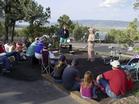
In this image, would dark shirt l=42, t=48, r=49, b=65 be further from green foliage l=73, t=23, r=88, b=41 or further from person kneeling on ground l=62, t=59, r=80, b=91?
green foliage l=73, t=23, r=88, b=41

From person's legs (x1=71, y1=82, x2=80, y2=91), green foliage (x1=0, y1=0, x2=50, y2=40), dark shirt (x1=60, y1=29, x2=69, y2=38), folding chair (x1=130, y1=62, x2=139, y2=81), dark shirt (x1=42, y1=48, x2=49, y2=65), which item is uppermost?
green foliage (x1=0, y1=0, x2=50, y2=40)

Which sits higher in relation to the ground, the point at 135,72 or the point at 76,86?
the point at 135,72

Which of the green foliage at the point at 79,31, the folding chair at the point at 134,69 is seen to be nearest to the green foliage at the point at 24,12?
the green foliage at the point at 79,31

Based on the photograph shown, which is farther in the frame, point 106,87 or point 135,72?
point 135,72

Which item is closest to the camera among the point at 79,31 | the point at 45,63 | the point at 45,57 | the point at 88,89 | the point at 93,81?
the point at 88,89

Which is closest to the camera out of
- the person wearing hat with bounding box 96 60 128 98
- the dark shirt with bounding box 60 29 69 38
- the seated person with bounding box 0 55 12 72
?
the person wearing hat with bounding box 96 60 128 98

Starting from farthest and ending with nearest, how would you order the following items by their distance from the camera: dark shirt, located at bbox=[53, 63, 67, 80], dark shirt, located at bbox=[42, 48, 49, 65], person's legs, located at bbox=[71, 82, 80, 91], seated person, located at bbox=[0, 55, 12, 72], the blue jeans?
1. dark shirt, located at bbox=[42, 48, 49, 65]
2. seated person, located at bbox=[0, 55, 12, 72]
3. dark shirt, located at bbox=[53, 63, 67, 80]
4. person's legs, located at bbox=[71, 82, 80, 91]
5. the blue jeans

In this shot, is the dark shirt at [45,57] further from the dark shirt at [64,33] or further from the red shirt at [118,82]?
the dark shirt at [64,33]

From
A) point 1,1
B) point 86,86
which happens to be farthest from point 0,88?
point 1,1

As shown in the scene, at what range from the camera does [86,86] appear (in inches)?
486

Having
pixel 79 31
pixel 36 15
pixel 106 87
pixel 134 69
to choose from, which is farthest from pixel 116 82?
pixel 79 31

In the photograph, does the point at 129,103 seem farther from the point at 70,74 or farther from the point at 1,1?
the point at 1,1

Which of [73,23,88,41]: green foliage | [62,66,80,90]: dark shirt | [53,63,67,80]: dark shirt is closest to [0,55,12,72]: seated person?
[53,63,67,80]: dark shirt

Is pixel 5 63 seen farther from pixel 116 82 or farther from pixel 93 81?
pixel 116 82
